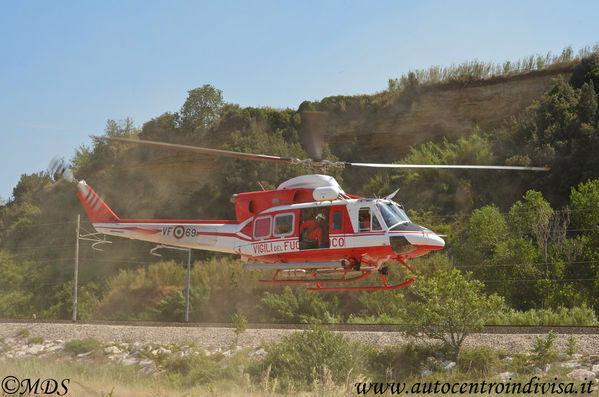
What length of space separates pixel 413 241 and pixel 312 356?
530 cm

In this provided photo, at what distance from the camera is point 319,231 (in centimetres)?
1305

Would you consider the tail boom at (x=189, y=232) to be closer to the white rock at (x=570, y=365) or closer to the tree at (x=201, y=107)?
the white rock at (x=570, y=365)

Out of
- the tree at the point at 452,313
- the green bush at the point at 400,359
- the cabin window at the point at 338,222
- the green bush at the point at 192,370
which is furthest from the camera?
the green bush at the point at 192,370

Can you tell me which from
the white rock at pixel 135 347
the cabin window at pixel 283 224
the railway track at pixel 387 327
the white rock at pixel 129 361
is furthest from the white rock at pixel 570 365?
the white rock at pixel 135 347

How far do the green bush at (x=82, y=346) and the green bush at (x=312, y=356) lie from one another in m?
7.52

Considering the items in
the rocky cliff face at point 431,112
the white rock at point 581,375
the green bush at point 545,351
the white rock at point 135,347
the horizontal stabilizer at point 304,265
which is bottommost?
the white rock at point 135,347

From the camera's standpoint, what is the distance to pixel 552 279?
22734 mm

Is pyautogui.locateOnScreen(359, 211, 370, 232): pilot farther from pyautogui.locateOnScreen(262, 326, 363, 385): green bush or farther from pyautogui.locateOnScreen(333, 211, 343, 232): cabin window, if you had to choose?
pyautogui.locateOnScreen(262, 326, 363, 385): green bush

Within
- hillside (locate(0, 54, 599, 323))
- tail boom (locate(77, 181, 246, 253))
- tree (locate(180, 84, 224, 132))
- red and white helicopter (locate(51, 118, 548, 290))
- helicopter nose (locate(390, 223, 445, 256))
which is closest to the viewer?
helicopter nose (locate(390, 223, 445, 256))

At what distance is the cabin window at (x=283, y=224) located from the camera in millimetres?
13305

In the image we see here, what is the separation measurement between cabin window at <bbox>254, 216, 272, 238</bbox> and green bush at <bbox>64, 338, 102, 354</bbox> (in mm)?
10026

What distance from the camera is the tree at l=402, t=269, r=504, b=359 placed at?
16.2 m

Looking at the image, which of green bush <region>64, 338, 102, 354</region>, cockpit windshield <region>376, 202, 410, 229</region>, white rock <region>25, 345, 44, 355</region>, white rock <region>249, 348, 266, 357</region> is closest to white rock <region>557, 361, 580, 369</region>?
cockpit windshield <region>376, 202, 410, 229</region>

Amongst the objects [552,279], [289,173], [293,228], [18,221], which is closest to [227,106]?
[289,173]
